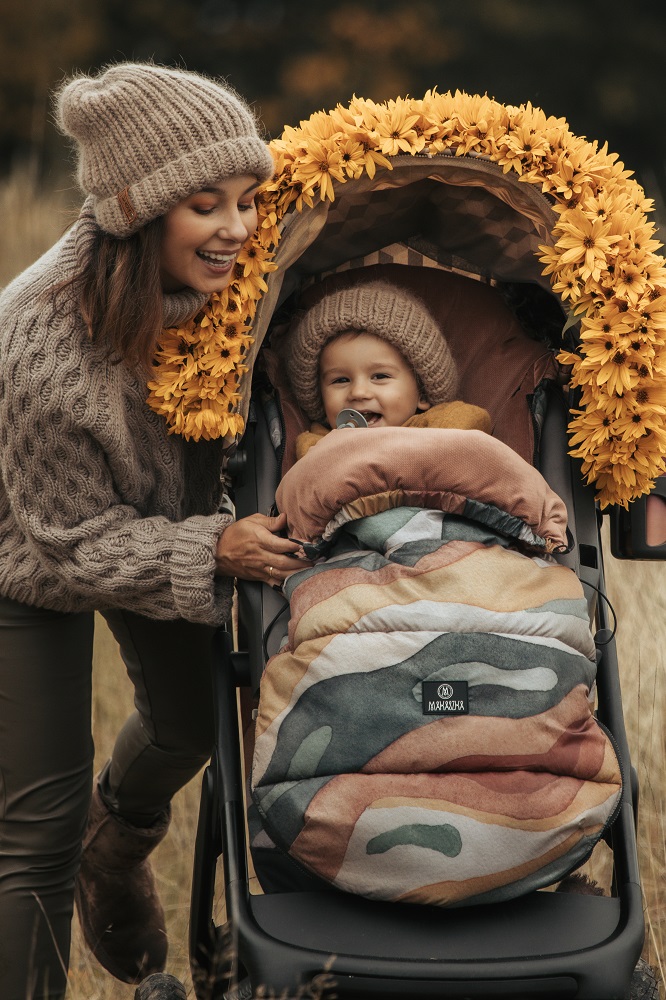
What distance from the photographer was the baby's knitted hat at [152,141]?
2.28 metres

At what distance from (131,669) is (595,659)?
1.08 meters

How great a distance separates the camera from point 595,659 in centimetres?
226

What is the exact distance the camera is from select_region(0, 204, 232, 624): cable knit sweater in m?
2.32

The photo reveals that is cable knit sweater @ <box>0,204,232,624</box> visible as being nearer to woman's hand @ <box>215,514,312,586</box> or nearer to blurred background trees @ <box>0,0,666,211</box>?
woman's hand @ <box>215,514,312,586</box>

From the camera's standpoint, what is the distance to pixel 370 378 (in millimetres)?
2707

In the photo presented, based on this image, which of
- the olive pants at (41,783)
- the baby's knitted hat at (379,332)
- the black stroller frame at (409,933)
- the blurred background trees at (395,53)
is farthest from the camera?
the blurred background trees at (395,53)

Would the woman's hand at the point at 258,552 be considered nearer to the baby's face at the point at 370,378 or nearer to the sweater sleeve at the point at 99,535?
the sweater sleeve at the point at 99,535

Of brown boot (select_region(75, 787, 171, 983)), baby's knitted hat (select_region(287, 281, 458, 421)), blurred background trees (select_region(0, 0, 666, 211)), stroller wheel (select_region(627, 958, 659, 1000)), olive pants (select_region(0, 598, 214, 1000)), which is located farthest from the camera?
blurred background trees (select_region(0, 0, 666, 211))

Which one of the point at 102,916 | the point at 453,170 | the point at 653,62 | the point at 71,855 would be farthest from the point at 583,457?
the point at 653,62

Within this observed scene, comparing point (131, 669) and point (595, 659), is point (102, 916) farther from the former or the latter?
point (595, 659)

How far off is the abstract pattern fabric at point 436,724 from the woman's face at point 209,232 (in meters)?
0.53

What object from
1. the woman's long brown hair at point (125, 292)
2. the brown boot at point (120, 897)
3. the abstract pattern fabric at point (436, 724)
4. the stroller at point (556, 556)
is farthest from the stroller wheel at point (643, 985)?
the woman's long brown hair at point (125, 292)

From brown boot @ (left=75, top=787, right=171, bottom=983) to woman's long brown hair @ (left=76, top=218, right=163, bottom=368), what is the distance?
1.21 m

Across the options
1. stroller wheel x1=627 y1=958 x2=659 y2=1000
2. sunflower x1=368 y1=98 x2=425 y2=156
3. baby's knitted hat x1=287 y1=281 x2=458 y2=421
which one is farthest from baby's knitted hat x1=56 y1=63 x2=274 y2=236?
stroller wheel x1=627 y1=958 x2=659 y2=1000
